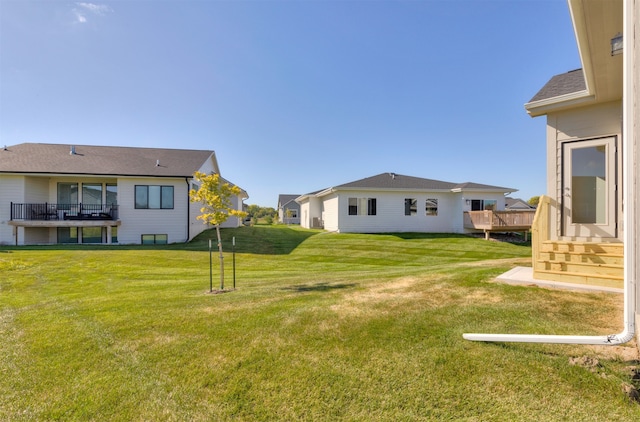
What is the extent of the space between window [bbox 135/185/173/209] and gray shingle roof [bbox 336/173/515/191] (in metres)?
11.5

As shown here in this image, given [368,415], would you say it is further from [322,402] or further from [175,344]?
[175,344]

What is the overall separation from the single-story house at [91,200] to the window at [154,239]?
6cm

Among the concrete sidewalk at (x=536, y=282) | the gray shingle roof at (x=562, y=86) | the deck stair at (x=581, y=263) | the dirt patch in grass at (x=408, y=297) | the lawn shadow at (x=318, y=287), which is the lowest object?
the lawn shadow at (x=318, y=287)

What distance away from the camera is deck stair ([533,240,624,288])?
4965 millimetres

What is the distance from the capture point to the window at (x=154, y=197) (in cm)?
1809

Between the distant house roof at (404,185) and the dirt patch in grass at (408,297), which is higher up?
the distant house roof at (404,185)

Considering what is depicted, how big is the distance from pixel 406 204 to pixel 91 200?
2200 cm

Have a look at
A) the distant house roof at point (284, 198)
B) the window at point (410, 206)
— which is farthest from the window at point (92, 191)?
the distant house roof at point (284, 198)

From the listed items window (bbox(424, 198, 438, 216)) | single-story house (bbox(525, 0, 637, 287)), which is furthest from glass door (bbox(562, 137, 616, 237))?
window (bbox(424, 198, 438, 216))

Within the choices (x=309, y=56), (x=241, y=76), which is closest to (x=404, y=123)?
(x=309, y=56)

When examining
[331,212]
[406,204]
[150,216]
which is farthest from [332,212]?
[150,216]

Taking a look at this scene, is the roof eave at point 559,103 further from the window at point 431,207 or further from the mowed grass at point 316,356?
the window at point 431,207

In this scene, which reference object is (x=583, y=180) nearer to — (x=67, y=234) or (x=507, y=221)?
(x=507, y=221)

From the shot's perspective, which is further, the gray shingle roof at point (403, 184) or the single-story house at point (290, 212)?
the single-story house at point (290, 212)
